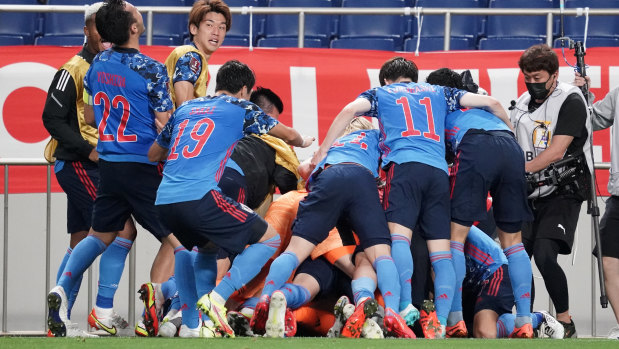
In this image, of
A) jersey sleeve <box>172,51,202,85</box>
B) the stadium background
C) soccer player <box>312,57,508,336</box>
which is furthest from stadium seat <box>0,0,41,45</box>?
soccer player <box>312,57,508,336</box>

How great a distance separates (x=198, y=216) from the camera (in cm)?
484

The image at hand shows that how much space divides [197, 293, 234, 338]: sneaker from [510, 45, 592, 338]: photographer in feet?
7.10

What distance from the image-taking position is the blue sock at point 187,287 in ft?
16.7

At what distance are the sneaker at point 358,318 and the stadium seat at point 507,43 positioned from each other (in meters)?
5.24

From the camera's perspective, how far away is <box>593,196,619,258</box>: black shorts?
6055mm

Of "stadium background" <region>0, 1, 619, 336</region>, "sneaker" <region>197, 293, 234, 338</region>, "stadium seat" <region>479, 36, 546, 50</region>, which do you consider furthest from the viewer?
"stadium seat" <region>479, 36, 546, 50</region>

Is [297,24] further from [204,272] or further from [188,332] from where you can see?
[188,332]

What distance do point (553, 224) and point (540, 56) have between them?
3.52ft

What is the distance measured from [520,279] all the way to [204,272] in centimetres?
184

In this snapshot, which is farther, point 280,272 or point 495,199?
point 495,199

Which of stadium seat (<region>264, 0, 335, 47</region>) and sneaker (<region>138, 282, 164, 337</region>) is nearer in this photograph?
sneaker (<region>138, 282, 164, 337</region>)

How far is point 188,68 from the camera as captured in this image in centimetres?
579

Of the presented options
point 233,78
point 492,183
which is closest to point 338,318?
point 492,183

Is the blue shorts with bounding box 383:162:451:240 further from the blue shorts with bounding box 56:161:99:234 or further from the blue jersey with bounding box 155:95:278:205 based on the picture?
the blue shorts with bounding box 56:161:99:234
